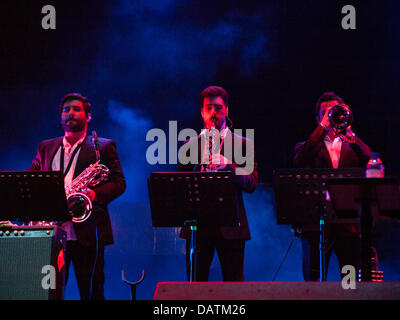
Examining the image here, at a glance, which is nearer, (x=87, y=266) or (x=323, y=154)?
(x=87, y=266)

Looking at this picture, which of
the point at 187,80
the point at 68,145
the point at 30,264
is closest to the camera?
the point at 30,264

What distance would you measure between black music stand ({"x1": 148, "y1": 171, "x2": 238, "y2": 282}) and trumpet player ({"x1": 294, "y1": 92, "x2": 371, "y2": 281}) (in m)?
0.70

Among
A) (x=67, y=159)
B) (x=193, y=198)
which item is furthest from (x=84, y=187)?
(x=193, y=198)

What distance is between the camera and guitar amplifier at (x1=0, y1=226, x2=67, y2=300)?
3.30m

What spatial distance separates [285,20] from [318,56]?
513 millimetres

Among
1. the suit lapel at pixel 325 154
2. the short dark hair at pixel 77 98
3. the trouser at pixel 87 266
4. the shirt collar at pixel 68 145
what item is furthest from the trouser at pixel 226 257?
the short dark hair at pixel 77 98

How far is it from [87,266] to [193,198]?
1035 mm

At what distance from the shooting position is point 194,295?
2.55 meters

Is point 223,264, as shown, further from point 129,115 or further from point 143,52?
point 143,52

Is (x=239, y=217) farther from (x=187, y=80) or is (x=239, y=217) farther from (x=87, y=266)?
(x=187, y=80)

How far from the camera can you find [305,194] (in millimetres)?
3535

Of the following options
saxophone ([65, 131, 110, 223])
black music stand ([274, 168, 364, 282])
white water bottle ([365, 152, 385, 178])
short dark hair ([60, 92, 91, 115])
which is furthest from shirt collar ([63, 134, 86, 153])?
white water bottle ([365, 152, 385, 178])

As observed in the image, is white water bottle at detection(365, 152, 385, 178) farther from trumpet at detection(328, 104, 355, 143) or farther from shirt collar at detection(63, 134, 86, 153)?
shirt collar at detection(63, 134, 86, 153)

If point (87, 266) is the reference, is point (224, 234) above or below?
above
